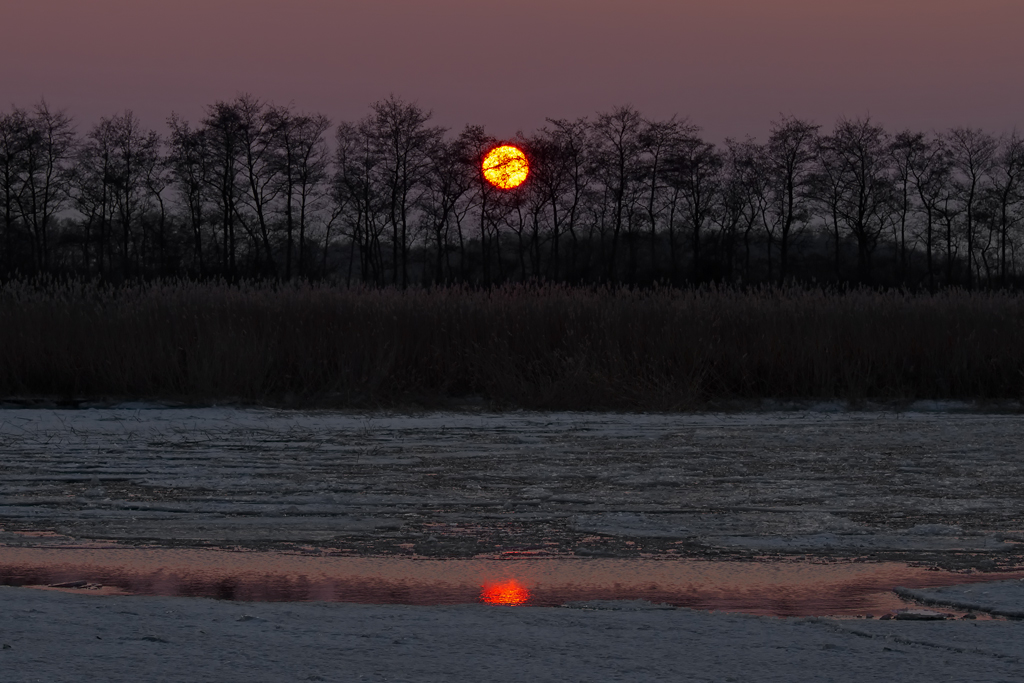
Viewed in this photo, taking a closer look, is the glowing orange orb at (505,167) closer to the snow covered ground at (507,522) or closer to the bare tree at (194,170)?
the bare tree at (194,170)

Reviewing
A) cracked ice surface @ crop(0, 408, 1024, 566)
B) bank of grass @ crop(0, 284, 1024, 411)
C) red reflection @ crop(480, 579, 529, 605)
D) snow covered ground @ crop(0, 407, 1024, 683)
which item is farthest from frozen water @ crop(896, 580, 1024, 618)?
bank of grass @ crop(0, 284, 1024, 411)

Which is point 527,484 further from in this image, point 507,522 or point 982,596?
point 982,596

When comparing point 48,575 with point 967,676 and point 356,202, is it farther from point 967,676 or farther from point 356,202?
point 356,202

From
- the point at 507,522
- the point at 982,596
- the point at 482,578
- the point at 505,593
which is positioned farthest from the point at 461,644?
the point at 507,522

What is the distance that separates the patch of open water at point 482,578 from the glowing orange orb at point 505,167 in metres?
39.1

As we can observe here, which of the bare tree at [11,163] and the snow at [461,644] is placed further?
the bare tree at [11,163]

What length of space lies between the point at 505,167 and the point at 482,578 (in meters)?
39.7

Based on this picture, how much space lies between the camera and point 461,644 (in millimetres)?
2781

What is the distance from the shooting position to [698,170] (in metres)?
46.0

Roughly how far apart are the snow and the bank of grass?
22.8ft

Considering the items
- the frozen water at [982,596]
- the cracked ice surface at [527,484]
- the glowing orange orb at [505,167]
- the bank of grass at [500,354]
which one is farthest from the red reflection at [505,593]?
the glowing orange orb at [505,167]

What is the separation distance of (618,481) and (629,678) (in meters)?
3.08

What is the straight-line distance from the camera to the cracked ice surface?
4312mm

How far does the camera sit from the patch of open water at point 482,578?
340cm
